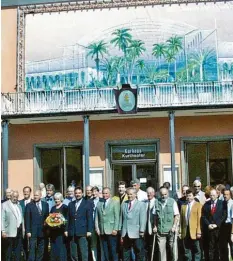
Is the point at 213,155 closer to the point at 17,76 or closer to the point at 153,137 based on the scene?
the point at 153,137

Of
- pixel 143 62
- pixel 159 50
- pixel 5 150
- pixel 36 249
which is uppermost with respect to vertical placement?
pixel 159 50

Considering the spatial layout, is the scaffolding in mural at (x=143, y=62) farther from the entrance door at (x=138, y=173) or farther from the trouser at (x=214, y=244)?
the trouser at (x=214, y=244)

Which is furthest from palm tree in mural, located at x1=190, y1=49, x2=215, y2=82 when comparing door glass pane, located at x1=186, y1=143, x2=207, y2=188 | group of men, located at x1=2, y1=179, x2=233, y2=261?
group of men, located at x1=2, y1=179, x2=233, y2=261

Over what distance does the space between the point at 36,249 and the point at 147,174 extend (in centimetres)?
932

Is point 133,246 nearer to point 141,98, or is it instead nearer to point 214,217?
point 214,217

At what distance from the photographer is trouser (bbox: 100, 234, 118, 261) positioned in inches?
412

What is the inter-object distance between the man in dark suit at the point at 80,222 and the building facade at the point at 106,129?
7.72 meters

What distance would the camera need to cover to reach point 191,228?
10320 mm

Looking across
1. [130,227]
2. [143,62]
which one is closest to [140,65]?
[143,62]

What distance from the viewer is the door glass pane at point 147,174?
64.5ft

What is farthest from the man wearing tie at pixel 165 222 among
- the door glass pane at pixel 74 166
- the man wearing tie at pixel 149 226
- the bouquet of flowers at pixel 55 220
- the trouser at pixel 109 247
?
the door glass pane at pixel 74 166

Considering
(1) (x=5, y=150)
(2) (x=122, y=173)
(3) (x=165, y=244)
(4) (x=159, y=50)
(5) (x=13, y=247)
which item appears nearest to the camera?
(3) (x=165, y=244)

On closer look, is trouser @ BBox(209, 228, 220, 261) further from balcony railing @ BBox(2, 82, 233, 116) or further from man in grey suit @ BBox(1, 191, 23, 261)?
balcony railing @ BBox(2, 82, 233, 116)

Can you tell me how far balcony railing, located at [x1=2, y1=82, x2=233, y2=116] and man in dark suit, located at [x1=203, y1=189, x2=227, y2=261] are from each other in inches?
328
